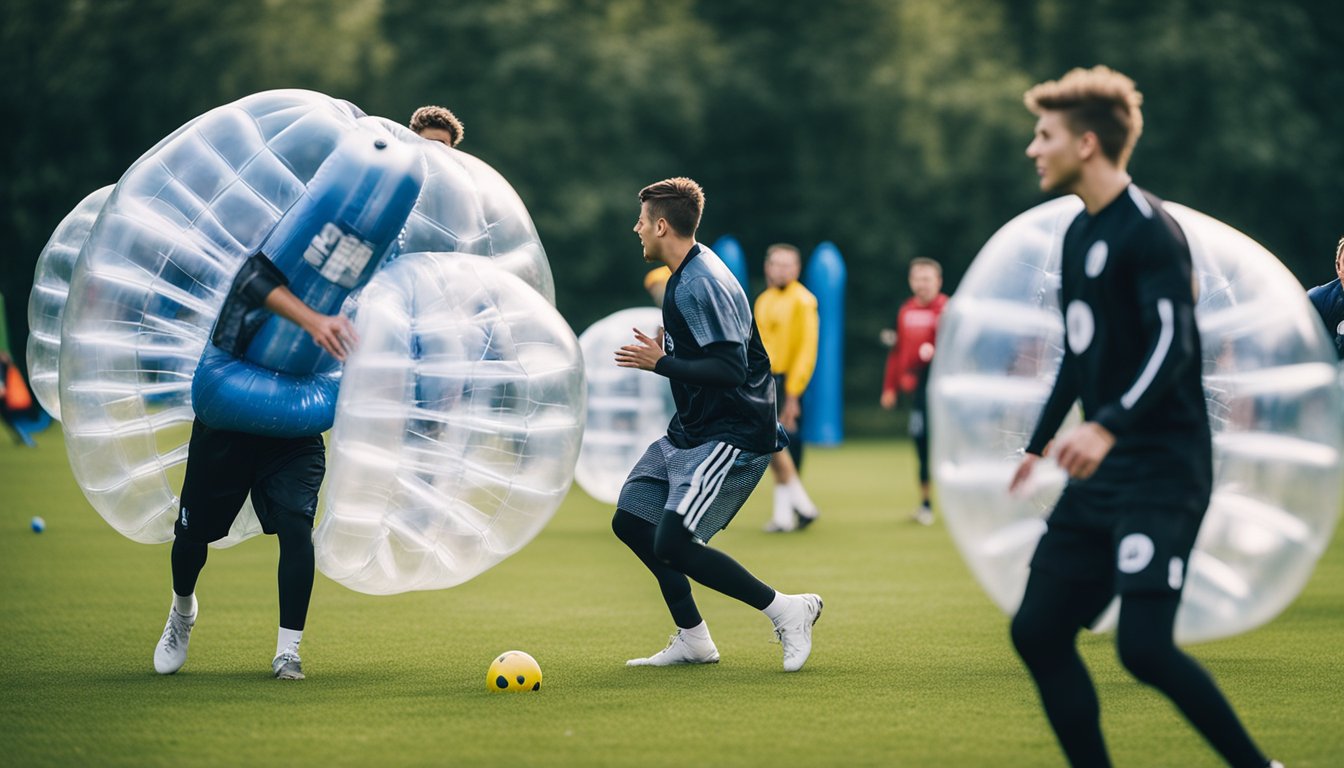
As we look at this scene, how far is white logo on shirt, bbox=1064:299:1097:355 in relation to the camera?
13.9 ft

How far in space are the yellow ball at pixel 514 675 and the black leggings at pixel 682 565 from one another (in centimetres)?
71

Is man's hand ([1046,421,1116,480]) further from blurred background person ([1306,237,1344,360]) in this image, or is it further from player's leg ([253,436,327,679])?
blurred background person ([1306,237,1344,360])

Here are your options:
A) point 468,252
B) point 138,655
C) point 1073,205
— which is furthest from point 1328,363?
point 138,655

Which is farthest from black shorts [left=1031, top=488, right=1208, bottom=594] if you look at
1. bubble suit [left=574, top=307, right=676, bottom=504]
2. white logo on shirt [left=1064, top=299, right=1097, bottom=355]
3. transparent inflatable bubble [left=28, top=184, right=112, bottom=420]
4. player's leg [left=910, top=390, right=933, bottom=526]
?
bubble suit [left=574, top=307, right=676, bottom=504]

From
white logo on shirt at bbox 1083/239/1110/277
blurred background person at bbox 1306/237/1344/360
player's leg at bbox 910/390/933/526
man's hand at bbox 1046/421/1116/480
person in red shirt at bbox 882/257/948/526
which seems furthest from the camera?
player's leg at bbox 910/390/933/526

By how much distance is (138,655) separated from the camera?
22.6ft

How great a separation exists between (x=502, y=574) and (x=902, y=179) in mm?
22189

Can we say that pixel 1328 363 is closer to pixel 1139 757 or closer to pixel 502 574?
pixel 1139 757

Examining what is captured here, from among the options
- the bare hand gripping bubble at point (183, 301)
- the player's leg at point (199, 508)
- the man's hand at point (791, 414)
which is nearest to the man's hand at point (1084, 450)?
the bare hand gripping bubble at point (183, 301)

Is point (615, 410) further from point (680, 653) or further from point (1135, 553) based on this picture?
point (1135, 553)

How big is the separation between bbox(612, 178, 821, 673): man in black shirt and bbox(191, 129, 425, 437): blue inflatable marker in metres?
1.07

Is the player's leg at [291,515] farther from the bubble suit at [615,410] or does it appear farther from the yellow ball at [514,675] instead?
the bubble suit at [615,410]

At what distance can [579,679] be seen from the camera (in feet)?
20.9

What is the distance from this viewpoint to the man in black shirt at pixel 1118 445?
13.2 feet
